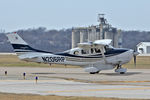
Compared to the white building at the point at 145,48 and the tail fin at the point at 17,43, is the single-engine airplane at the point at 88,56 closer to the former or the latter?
the tail fin at the point at 17,43

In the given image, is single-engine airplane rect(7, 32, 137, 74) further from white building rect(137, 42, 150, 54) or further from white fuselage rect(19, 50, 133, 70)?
white building rect(137, 42, 150, 54)

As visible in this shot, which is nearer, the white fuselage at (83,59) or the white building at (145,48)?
the white fuselage at (83,59)

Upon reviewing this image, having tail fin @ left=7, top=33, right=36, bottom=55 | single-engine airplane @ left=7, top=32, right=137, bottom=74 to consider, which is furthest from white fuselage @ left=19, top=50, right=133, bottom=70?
tail fin @ left=7, top=33, right=36, bottom=55

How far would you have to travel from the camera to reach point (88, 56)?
3953cm

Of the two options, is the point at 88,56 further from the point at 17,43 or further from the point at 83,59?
the point at 17,43

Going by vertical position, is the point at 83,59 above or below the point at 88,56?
below

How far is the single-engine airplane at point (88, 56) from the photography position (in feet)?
129

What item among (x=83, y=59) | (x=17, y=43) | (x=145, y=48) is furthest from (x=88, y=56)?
(x=145, y=48)

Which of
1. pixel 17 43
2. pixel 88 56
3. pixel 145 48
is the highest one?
pixel 17 43

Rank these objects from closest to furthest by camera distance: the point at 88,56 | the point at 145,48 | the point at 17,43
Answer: the point at 88,56, the point at 17,43, the point at 145,48

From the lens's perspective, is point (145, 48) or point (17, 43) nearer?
point (17, 43)

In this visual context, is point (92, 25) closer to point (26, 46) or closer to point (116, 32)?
point (116, 32)

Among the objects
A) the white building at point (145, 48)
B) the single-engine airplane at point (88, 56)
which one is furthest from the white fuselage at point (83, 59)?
the white building at point (145, 48)

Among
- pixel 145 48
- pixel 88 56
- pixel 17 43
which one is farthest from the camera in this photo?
pixel 145 48
